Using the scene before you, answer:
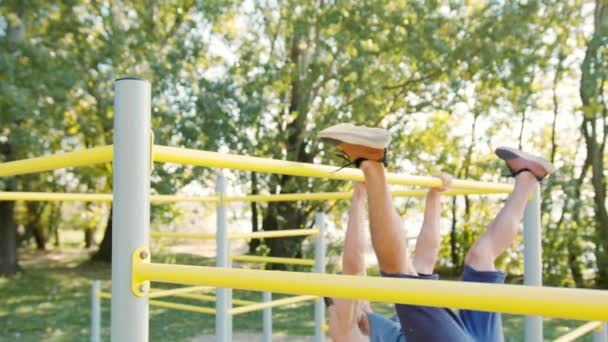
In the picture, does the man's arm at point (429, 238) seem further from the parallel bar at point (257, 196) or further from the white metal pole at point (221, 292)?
the white metal pole at point (221, 292)

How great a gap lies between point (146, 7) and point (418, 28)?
3870 millimetres

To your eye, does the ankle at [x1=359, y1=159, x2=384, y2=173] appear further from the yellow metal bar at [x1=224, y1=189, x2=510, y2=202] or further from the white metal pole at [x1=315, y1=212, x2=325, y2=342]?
the white metal pole at [x1=315, y1=212, x2=325, y2=342]

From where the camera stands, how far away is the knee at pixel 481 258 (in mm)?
2334

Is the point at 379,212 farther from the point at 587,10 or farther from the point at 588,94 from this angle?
the point at 587,10

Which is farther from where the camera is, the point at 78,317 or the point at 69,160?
the point at 78,317

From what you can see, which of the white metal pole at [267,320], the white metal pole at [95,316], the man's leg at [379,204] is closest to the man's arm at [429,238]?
the man's leg at [379,204]

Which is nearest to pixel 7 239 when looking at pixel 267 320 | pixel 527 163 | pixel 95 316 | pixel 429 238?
pixel 95 316

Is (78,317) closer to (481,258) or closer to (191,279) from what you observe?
(481,258)

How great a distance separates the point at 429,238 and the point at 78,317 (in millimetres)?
5753

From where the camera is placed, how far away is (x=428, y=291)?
78cm

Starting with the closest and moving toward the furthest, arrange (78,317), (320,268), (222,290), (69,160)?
(69,160), (222,290), (320,268), (78,317)

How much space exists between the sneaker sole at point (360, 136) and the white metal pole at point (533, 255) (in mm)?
1121

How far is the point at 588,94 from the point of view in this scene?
318 inches

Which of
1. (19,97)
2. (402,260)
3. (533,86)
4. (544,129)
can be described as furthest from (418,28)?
(402,260)
